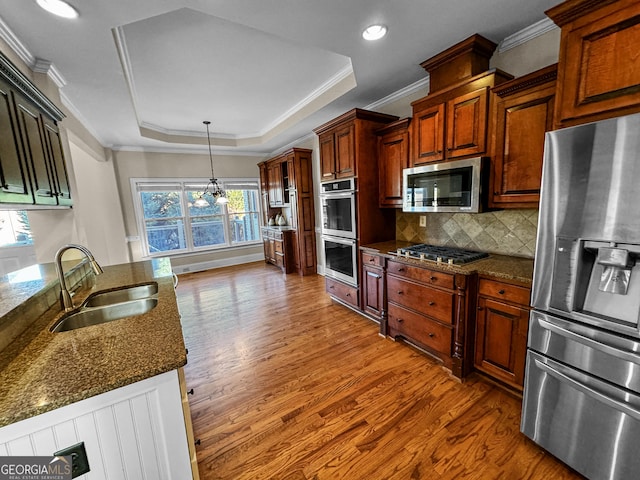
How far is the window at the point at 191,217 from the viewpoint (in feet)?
18.4

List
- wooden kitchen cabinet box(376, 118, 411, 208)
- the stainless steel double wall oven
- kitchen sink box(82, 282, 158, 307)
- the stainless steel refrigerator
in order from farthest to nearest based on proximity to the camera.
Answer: the stainless steel double wall oven < wooden kitchen cabinet box(376, 118, 411, 208) < kitchen sink box(82, 282, 158, 307) < the stainless steel refrigerator

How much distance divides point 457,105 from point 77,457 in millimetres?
3031

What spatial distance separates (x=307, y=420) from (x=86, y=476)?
1231mm

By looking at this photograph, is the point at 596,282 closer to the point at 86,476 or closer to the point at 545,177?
the point at 545,177

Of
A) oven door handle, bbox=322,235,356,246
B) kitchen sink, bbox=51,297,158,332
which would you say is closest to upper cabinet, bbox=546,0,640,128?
oven door handle, bbox=322,235,356,246

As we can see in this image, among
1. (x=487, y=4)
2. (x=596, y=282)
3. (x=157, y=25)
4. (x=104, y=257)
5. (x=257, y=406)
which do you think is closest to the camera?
(x=596, y=282)

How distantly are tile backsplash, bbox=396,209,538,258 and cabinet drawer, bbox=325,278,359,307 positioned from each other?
3.13 feet

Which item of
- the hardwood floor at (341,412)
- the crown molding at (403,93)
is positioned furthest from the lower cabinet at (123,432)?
the crown molding at (403,93)

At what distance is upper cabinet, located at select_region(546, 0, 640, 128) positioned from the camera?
1239mm

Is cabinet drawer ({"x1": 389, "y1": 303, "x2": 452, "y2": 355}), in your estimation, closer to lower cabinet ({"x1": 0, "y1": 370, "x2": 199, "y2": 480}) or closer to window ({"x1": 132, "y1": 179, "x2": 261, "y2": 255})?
lower cabinet ({"x1": 0, "y1": 370, "x2": 199, "y2": 480})

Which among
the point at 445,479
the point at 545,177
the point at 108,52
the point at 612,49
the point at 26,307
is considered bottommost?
the point at 445,479

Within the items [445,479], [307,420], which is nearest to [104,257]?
[307,420]

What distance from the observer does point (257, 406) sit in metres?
1.96

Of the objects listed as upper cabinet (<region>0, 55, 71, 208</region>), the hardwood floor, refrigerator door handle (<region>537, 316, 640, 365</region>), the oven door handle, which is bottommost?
the hardwood floor
